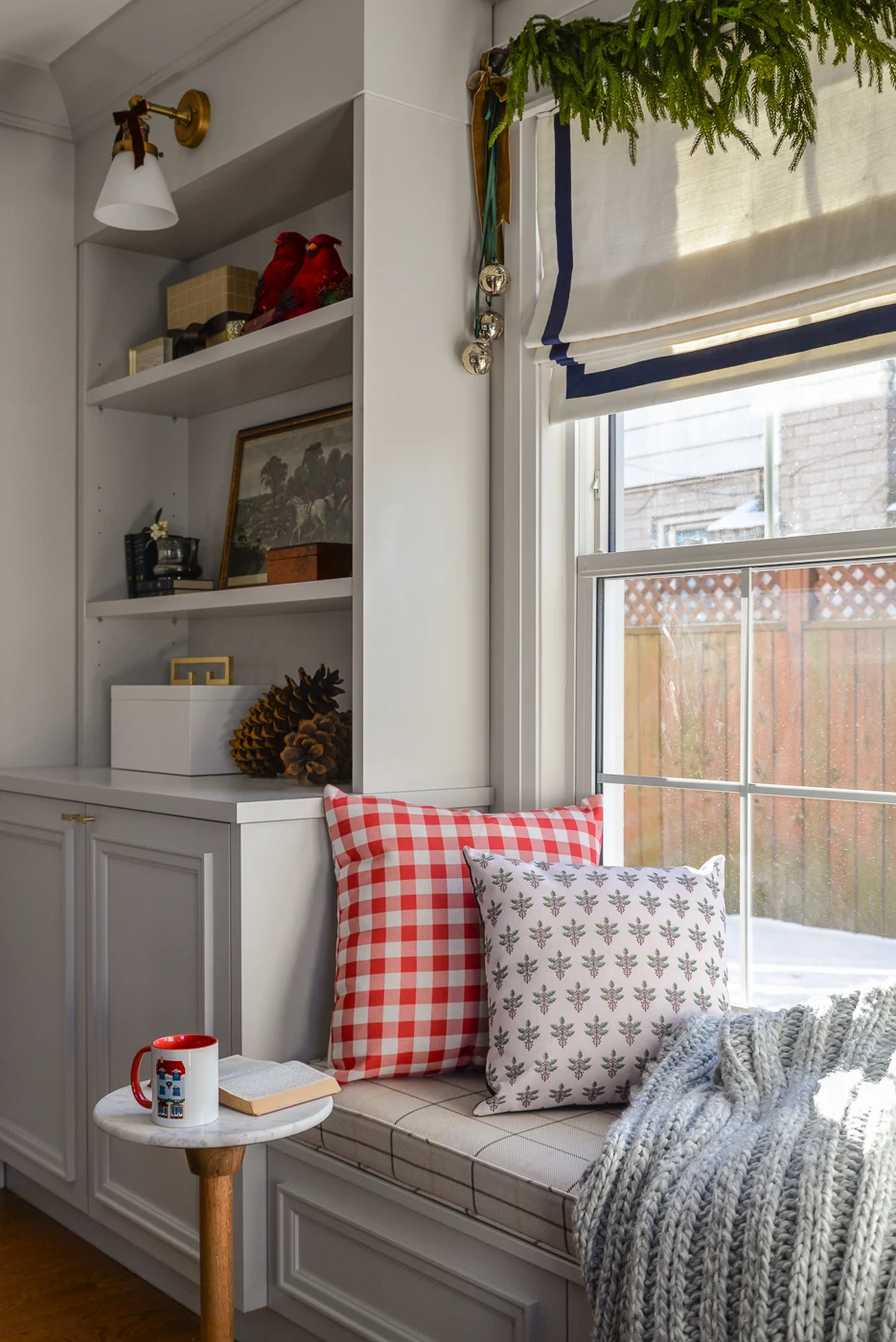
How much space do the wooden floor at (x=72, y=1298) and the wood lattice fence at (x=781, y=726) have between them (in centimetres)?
116

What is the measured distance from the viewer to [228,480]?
9.56ft

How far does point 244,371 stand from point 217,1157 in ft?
5.17

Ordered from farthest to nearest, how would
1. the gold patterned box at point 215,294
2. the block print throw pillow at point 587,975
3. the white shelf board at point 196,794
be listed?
the gold patterned box at point 215,294 → the white shelf board at point 196,794 → the block print throw pillow at point 587,975

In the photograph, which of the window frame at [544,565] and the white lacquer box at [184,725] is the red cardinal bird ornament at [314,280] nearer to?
the window frame at [544,565]

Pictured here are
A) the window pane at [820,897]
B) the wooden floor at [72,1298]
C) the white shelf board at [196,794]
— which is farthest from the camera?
the wooden floor at [72,1298]

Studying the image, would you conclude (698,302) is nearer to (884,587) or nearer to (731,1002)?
(884,587)

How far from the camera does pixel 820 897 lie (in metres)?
1.95

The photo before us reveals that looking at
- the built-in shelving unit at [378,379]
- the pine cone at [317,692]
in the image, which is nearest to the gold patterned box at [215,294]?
the built-in shelving unit at [378,379]

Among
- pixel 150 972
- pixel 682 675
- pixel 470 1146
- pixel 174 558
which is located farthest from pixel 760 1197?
pixel 174 558

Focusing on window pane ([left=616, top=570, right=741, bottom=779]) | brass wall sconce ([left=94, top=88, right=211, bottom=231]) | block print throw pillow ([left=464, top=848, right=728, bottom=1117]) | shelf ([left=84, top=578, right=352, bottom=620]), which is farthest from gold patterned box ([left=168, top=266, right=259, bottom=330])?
block print throw pillow ([left=464, top=848, right=728, bottom=1117])

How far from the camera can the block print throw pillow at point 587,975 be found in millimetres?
1761

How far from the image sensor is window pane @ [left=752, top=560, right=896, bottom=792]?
74.2 inches

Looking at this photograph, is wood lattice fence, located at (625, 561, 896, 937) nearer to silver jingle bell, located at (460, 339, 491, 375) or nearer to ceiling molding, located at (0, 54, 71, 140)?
silver jingle bell, located at (460, 339, 491, 375)

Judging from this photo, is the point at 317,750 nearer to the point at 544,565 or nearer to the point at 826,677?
A: the point at 544,565
